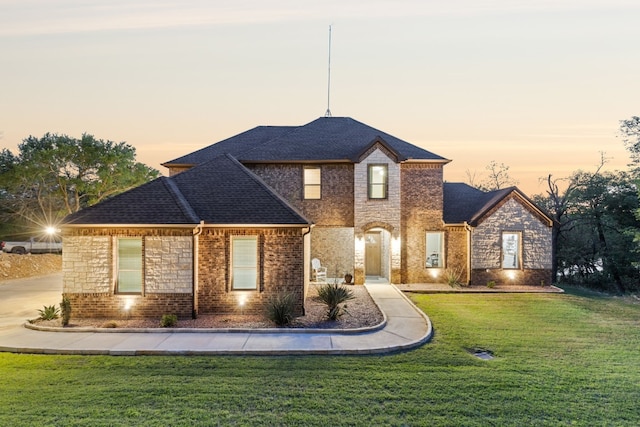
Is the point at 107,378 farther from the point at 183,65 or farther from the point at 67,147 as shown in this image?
the point at 67,147

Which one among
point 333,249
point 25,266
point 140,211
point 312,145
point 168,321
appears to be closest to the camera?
point 168,321

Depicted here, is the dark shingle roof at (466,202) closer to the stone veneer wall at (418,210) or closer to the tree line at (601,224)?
the stone veneer wall at (418,210)

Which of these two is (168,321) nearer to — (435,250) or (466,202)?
(435,250)

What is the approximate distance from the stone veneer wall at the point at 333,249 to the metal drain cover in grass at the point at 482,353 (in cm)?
1054

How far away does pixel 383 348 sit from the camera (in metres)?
7.68

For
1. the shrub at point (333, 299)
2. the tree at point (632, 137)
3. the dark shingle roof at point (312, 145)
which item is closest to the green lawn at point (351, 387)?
the shrub at point (333, 299)

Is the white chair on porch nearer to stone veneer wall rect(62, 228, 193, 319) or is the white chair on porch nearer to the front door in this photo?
the front door

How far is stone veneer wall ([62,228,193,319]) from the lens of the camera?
1034cm

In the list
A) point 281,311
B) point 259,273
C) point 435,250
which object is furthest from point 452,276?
point 281,311

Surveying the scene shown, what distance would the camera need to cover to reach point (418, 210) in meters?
17.3

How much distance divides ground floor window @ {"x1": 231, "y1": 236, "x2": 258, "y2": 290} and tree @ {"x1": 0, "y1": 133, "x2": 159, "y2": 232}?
24.4 meters

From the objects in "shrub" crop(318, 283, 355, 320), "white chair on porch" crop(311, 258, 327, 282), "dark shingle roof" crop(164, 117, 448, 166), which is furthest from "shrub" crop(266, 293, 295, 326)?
"dark shingle roof" crop(164, 117, 448, 166)

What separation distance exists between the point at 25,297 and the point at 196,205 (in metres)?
9.45

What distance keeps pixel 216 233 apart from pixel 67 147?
988 inches
